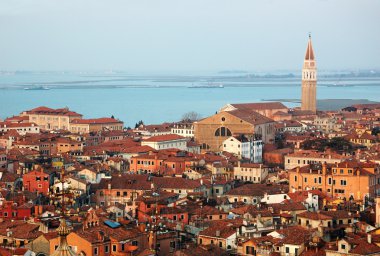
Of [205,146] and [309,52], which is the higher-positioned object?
[309,52]

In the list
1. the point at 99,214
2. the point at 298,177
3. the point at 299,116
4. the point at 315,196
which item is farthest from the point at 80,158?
the point at 299,116

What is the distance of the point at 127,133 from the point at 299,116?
15.3 metres

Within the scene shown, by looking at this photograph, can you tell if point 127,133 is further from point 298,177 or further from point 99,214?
point 99,214

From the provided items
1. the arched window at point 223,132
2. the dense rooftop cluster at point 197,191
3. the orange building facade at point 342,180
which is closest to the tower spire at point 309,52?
the dense rooftop cluster at point 197,191

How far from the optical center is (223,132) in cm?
3675

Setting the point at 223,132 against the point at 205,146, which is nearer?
the point at 205,146

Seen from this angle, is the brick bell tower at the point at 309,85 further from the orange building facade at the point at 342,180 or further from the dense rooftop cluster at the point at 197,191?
the orange building facade at the point at 342,180

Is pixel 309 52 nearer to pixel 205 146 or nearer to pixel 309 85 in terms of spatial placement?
pixel 309 85

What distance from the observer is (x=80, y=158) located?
3100 centimetres

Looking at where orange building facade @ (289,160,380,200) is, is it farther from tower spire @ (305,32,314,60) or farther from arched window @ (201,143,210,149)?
tower spire @ (305,32,314,60)

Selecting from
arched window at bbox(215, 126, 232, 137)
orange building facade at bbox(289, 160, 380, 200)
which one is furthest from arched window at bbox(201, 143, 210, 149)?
orange building facade at bbox(289, 160, 380, 200)

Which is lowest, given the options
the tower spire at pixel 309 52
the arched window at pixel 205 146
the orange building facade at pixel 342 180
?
the arched window at pixel 205 146

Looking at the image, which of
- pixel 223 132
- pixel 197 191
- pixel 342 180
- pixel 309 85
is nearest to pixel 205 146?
pixel 223 132

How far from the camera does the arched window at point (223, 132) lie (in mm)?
36625
